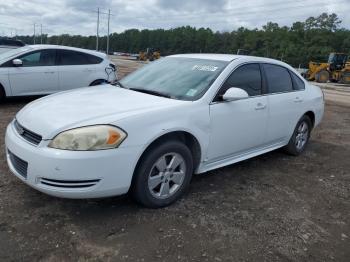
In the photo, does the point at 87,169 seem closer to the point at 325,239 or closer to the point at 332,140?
the point at 325,239

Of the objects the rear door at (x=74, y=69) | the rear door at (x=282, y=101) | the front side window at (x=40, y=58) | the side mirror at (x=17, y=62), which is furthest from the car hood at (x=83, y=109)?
the rear door at (x=74, y=69)

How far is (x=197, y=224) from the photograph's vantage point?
354 cm

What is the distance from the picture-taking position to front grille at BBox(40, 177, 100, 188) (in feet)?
10.5

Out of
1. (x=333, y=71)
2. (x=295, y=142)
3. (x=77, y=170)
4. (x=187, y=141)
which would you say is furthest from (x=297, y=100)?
(x=333, y=71)

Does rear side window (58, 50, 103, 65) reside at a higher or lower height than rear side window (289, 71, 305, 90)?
lower

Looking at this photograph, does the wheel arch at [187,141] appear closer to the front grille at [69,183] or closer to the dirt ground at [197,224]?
the dirt ground at [197,224]

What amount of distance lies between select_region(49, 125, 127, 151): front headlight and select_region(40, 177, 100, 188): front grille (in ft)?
0.92

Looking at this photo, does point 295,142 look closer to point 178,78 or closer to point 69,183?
point 178,78

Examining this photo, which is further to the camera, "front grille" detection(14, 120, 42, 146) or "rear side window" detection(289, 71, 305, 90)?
"rear side window" detection(289, 71, 305, 90)

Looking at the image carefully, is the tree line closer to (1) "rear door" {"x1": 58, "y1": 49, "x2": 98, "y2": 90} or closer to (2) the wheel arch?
(1) "rear door" {"x1": 58, "y1": 49, "x2": 98, "y2": 90}

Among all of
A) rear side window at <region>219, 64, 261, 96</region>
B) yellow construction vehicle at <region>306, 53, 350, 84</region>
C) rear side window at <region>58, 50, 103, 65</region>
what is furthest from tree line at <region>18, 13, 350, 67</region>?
rear side window at <region>219, 64, 261, 96</region>

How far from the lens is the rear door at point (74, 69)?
9125 mm

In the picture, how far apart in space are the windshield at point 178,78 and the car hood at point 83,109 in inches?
8.8

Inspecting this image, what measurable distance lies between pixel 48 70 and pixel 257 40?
74301mm
